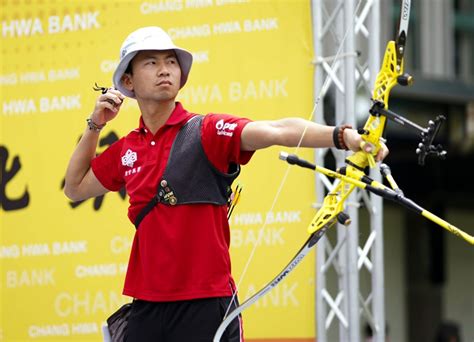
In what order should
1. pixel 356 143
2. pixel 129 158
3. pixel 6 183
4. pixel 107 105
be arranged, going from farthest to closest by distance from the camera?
1. pixel 6 183
2. pixel 107 105
3. pixel 129 158
4. pixel 356 143

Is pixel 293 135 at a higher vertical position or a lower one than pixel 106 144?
lower

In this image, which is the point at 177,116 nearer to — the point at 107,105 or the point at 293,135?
the point at 107,105

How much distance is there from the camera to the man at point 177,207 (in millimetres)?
3475

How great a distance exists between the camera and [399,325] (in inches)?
545

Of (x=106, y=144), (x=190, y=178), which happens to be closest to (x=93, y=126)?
(x=190, y=178)

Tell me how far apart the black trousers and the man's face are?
705mm

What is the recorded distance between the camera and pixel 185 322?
349 cm

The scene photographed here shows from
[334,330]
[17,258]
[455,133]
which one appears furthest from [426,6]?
[17,258]

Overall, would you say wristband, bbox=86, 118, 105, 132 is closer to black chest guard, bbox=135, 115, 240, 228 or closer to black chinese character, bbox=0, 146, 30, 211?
black chest guard, bbox=135, 115, 240, 228

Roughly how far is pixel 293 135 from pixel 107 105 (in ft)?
2.76

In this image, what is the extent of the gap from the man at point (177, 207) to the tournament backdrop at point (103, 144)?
198cm

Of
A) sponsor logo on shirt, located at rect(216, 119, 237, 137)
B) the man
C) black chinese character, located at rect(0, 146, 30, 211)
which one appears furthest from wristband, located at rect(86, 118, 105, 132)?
black chinese character, located at rect(0, 146, 30, 211)

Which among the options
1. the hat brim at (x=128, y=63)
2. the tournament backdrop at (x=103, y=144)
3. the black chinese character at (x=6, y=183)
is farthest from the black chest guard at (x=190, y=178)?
the black chinese character at (x=6, y=183)

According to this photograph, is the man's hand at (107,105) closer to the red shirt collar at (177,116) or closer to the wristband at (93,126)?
the wristband at (93,126)
